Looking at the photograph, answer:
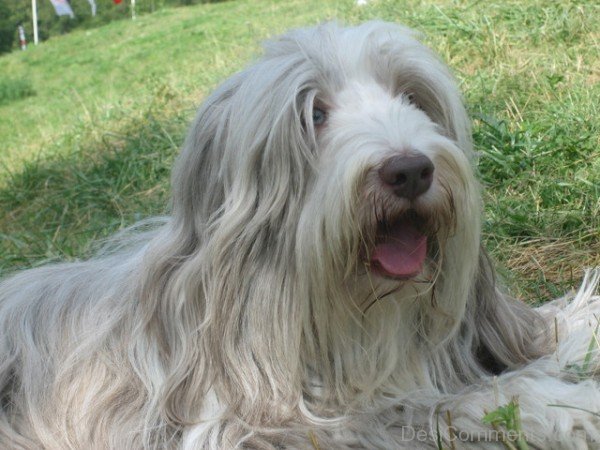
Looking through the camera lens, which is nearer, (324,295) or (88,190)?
(324,295)

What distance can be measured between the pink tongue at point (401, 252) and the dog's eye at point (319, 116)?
0.42m

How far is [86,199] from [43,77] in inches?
539

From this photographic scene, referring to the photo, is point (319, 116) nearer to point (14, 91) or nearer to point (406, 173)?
point (406, 173)

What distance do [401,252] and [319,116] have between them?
0.50 metres

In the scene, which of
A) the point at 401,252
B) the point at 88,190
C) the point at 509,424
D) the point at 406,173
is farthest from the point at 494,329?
the point at 88,190

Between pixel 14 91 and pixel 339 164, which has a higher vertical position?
pixel 339 164

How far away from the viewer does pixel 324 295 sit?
9.20 feet

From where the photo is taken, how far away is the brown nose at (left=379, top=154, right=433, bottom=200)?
2.56 m

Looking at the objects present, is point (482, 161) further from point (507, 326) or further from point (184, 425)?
point (184, 425)

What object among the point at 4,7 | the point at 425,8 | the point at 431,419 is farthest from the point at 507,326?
the point at 4,7

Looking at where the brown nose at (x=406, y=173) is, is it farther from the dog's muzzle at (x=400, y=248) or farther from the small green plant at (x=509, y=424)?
the small green plant at (x=509, y=424)

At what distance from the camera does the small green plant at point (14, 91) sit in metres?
16.5

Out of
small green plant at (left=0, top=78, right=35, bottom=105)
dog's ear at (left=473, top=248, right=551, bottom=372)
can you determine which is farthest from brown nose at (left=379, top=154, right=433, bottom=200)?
small green plant at (left=0, top=78, right=35, bottom=105)

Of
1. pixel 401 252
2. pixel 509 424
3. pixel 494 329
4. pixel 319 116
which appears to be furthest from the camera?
pixel 494 329
